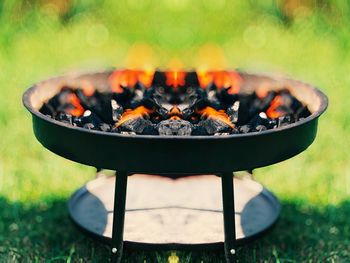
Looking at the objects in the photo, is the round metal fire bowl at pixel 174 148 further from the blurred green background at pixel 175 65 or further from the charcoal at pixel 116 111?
the blurred green background at pixel 175 65

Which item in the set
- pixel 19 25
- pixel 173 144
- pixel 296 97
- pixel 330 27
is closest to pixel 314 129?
pixel 296 97

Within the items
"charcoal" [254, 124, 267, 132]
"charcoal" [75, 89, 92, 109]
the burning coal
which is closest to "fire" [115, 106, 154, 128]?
the burning coal

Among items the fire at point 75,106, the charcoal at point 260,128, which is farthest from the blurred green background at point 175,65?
the charcoal at point 260,128

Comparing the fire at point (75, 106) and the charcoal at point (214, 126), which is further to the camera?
the fire at point (75, 106)

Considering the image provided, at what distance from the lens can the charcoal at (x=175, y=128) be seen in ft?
10.0

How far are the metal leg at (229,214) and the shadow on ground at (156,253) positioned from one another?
1.41 feet

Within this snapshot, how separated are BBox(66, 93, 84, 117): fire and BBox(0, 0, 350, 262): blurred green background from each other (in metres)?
0.49

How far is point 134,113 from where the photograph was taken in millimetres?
3205

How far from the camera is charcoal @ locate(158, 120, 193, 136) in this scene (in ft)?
10.0

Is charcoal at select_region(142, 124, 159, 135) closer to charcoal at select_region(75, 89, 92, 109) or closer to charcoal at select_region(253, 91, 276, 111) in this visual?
charcoal at select_region(75, 89, 92, 109)

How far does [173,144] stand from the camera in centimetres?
252

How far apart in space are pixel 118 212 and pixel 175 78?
1.06 m

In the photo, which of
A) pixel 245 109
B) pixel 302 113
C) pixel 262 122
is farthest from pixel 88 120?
pixel 302 113

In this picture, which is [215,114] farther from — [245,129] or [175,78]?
[175,78]
